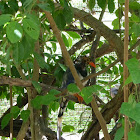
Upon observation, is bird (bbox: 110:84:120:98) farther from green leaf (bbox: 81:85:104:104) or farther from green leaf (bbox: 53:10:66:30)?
green leaf (bbox: 81:85:104:104)

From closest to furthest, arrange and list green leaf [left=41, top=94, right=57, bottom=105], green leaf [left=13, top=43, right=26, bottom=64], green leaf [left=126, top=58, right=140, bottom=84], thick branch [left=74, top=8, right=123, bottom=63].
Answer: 1. green leaf [left=126, top=58, right=140, bottom=84]
2. green leaf [left=13, top=43, right=26, bottom=64]
3. green leaf [left=41, top=94, right=57, bottom=105]
4. thick branch [left=74, top=8, right=123, bottom=63]

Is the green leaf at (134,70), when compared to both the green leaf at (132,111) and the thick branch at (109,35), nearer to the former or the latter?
the green leaf at (132,111)

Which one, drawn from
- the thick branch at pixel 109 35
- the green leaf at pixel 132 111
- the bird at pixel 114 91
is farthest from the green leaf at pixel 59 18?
the bird at pixel 114 91

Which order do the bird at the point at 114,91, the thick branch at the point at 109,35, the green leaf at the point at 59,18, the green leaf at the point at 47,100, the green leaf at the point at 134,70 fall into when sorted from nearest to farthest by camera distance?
the green leaf at the point at 134,70
the green leaf at the point at 47,100
the green leaf at the point at 59,18
the thick branch at the point at 109,35
the bird at the point at 114,91

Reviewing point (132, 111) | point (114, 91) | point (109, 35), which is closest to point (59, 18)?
point (109, 35)

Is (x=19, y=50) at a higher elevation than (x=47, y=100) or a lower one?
higher

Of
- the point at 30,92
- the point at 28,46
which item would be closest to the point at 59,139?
the point at 30,92

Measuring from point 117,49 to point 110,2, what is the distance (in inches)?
6.9

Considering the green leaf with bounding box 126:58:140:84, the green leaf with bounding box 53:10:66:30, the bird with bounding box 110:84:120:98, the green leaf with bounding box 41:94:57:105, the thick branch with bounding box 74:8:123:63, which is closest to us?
the green leaf with bounding box 126:58:140:84

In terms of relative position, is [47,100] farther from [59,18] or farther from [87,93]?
[59,18]

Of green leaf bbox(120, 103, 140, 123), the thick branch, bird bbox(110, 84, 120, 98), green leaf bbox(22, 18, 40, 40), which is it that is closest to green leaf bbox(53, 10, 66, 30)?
the thick branch

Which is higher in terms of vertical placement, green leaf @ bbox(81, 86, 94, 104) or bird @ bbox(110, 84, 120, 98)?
green leaf @ bbox(81, 86, 94, 104)

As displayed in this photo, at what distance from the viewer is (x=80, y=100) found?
1371 millimetres

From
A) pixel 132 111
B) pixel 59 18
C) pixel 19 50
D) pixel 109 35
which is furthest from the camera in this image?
pixel 109 35
